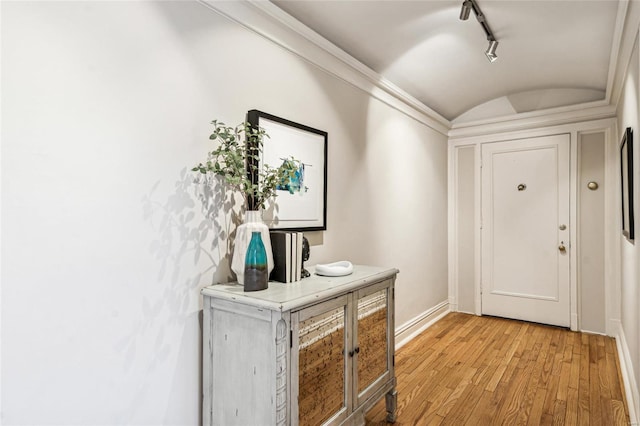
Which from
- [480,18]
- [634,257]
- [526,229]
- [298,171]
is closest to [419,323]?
[526,229]

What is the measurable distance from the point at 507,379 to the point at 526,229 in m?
1.93

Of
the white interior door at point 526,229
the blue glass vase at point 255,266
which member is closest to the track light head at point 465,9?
the blue glass vase at point 255,266

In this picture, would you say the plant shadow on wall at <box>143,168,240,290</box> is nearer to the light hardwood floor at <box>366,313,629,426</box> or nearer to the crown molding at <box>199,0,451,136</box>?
the crown molding at <box>199,0,451,136</box>

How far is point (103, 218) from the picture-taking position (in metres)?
1.38

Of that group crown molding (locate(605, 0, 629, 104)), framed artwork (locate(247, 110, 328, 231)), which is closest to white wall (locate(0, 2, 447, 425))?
framed artwork (locate(247, 110, 328, 231))

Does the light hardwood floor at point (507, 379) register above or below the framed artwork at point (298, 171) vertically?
below

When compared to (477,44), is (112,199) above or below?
below

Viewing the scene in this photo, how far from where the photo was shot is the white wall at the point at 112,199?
1190 mm

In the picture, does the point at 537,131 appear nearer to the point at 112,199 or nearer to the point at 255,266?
the point at 255,266

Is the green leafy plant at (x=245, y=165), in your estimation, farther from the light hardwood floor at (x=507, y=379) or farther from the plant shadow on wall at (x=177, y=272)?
the light hardwood floor at (x=507, y=379)

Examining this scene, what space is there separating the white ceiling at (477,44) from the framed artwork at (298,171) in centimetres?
68

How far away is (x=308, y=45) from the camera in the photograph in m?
2.33

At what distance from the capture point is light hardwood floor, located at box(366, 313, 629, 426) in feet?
7.35

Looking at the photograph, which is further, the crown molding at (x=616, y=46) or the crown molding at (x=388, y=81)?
the crown molding at (x=616, y=46)
